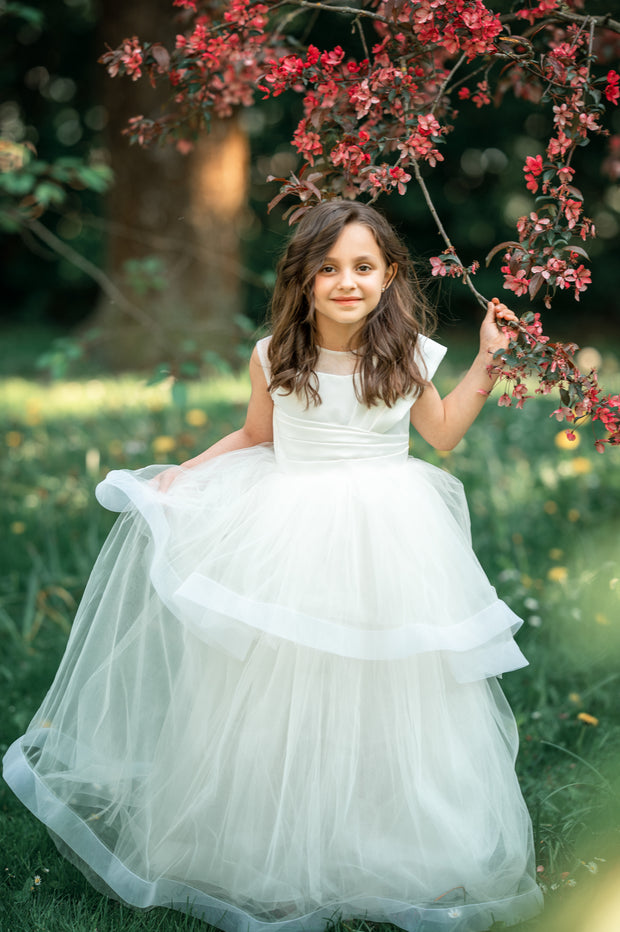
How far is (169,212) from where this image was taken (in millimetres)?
7754

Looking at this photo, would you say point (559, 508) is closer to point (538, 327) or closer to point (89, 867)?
point (538, 327)

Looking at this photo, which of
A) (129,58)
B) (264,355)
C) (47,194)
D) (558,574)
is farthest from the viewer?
(47,194)

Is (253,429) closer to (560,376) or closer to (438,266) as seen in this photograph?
(438,266)

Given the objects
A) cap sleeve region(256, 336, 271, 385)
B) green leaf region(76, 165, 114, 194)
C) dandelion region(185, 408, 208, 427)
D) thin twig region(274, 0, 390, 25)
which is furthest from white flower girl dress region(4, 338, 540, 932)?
dandelion region(185, 408, 208, 427)

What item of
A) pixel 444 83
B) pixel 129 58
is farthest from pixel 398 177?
pixel 129 58

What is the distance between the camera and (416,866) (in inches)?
75.2

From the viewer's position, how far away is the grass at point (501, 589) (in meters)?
2.04

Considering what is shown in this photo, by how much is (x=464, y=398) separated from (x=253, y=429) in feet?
1.81

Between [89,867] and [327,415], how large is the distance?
3.77 ft

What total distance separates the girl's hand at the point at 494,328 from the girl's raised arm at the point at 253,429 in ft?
1.75

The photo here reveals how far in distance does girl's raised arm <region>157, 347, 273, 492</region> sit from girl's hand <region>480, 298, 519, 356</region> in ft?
1.75

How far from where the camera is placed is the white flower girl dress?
6.16 ft

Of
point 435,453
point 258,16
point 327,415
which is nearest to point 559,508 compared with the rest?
point 435,453

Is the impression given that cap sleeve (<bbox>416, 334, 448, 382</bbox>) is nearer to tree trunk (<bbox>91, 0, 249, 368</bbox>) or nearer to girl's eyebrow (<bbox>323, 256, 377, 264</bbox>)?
girl's eyebrow (<bbox>323, 256, 377, 264</bbox>)
